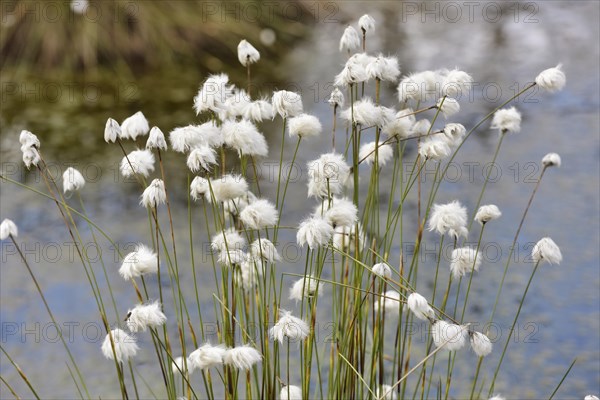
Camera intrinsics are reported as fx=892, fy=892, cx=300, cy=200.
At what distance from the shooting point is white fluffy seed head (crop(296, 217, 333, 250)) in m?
1.28

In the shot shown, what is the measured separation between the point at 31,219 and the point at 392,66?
226 centimetres

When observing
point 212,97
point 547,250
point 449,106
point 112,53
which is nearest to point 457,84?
point 449,106

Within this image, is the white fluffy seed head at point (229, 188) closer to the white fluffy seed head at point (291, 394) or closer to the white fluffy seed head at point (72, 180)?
the white fluffy seed head at point (72, 180)

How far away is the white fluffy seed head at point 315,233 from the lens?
1.28 metres

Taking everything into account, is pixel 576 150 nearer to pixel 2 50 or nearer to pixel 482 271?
pixel 482 271

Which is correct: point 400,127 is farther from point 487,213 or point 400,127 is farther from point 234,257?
point 234,257

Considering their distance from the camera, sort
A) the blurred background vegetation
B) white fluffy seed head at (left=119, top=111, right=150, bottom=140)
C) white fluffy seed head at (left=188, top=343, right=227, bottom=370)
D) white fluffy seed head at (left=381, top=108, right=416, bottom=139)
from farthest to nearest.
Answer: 1. the blurred background vegetation
2. white fluffy seed head at (left=381, top=108, right=416, bottom=139)
3. white fluffy seed head at (left=119, top=111, right=150, bottom=140)
4. white fluffy seed head at (left=188, top=343, right=227, bottom=370)

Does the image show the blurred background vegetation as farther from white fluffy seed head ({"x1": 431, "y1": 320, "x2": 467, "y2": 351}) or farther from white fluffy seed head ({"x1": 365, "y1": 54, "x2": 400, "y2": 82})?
white fluffy seed head ({"x1": 431, "y1": 320, "x2": 467, "y2": 351})

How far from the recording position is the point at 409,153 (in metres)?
3.88

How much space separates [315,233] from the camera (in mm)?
1274

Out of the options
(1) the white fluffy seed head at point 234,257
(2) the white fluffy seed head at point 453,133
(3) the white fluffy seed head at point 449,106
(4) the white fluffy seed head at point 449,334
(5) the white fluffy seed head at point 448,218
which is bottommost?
(4) the white fluffy seed head at point 449,334

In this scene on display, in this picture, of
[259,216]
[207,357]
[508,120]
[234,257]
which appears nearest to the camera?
[207,357]

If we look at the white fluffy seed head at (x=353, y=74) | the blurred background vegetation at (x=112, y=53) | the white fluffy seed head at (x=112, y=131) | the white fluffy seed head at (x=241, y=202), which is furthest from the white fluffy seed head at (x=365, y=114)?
the blurred background vegetation at (x=112, y=53)

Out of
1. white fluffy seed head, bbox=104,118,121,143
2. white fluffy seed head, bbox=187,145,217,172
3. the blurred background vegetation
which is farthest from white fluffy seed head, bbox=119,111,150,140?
the blurred background vegetation
